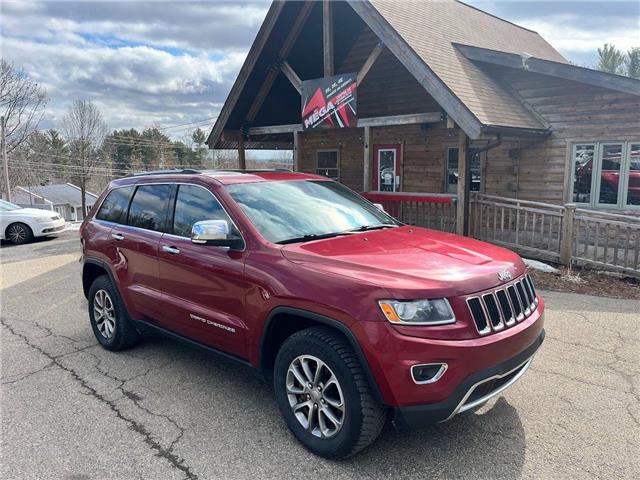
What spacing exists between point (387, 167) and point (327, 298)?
1158 cm

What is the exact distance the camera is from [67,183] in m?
60.6

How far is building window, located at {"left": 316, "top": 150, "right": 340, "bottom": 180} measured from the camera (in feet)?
50.7

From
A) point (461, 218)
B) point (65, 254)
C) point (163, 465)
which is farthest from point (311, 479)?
point (65, 254)

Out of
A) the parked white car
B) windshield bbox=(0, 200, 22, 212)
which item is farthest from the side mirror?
windshield bbox=(0, 200, 22, 212)

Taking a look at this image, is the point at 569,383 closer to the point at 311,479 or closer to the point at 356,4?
the point at 311,479

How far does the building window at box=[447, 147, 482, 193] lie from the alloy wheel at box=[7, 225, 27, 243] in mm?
11929

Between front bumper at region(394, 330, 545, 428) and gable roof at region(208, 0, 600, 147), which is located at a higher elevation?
gable roof at region(208, 0, 600, 147)

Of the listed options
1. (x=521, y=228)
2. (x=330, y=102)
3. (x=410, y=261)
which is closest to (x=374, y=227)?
(x=410, y=261)

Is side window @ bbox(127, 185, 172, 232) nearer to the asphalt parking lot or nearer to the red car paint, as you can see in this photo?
the red car paint

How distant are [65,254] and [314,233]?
9734mm

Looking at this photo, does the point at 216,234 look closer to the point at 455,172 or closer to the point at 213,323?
the point at 213,323

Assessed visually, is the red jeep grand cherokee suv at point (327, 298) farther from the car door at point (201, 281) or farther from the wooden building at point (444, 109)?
the wooden building at point (444, 109)

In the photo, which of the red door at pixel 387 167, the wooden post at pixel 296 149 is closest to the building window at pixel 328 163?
the red door at pixel 387 167

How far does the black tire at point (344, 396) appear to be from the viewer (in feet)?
8.97
